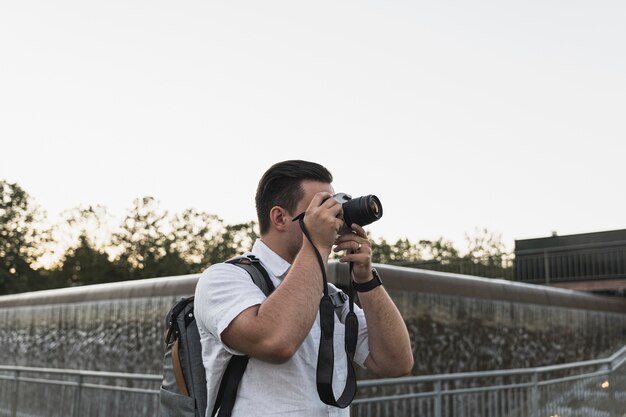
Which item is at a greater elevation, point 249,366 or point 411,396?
point 249,366

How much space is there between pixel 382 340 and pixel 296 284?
1.65ft

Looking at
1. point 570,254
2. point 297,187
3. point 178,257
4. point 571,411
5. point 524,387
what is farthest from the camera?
point 178,257

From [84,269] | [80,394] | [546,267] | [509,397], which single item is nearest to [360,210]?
[509,397]

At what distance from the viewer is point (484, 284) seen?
50.3 feet

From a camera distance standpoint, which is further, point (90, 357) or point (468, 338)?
point (90, 357)

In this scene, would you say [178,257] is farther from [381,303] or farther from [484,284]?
[381,303]

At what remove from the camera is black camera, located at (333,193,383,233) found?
2.23 meters

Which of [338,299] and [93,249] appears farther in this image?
[93,249]

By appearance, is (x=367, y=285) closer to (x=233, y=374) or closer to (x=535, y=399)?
(x=233, y=374)

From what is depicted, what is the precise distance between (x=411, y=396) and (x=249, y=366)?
5.38 m

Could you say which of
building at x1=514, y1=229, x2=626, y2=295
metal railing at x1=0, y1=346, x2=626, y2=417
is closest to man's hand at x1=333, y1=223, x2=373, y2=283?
metal railing at x1=0, y1=346, x2=626, y2=417

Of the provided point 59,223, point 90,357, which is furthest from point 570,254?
point 59,223

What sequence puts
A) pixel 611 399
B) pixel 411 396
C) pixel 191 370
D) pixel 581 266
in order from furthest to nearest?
pixel 581 266
pixel 611 399
pixel 411 396
pixel 191 370

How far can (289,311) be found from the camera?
1.99 metres
